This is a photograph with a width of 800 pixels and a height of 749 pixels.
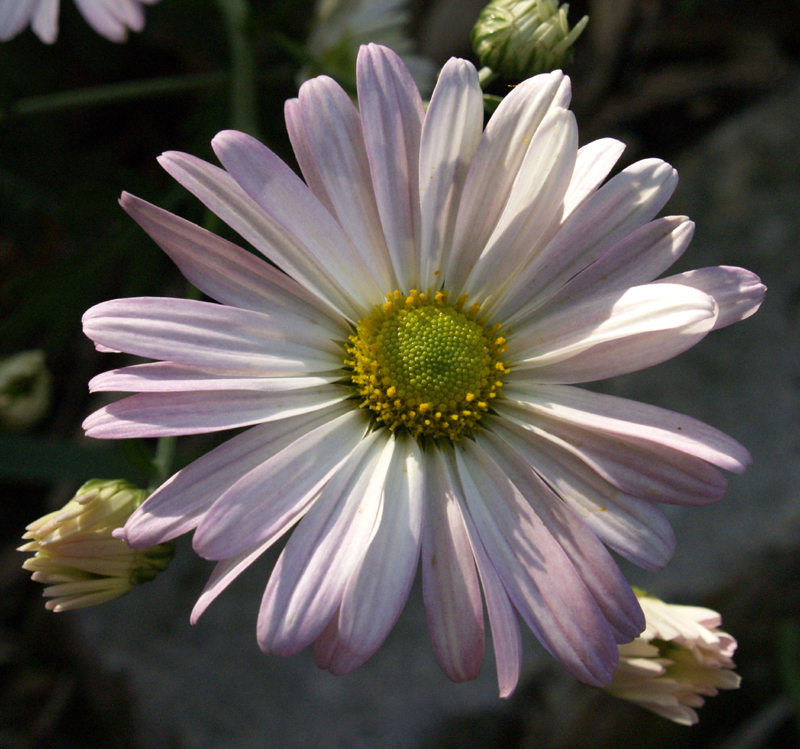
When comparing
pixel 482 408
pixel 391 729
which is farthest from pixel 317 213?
pixel 391 729

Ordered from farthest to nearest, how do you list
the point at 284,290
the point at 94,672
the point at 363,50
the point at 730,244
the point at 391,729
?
1. the point at 730,244
2. the point at 94,672
3. the point at 391,729
4. the point at 284,290
5. the point at 363,50

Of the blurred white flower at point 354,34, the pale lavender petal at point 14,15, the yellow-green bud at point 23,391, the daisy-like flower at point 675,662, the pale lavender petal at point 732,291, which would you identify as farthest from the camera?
the blurred white flower at point 354,34

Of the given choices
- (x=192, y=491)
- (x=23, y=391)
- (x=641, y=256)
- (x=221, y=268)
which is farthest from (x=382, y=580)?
(x=23, y=391)

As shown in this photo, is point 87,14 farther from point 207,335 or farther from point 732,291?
point 732,291

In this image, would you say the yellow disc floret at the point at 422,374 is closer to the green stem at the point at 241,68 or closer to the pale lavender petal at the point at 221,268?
the pale lavender petal at the point at 221,268

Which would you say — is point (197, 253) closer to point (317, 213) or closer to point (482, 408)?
point (317, 213)

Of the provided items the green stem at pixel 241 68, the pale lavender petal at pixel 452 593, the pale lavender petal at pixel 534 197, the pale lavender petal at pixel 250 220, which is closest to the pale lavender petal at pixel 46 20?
the green stem at pixel 241 68

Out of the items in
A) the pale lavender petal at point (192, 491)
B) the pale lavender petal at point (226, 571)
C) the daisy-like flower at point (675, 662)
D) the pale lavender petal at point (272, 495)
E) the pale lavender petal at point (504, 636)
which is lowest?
the daisy-like flower at point (675, 662)
